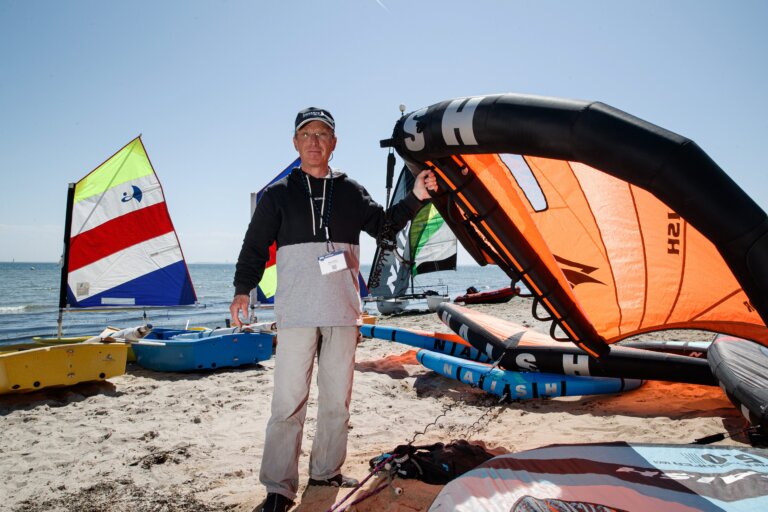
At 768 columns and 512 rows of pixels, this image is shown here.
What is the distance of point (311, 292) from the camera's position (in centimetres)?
296

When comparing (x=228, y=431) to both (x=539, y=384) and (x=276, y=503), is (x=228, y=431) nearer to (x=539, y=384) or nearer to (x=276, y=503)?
(x=276, y=503)

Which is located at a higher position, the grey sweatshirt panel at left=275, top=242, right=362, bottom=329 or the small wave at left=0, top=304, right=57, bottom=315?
the grey sweatshirt panel at left=275, top=242, right=362, bottom=329

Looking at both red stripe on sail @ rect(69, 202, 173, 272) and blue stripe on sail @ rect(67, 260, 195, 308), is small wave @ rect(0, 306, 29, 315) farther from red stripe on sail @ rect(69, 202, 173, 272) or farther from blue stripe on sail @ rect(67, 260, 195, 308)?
red stripe on sail @ rect(69, 202, 173, 272)

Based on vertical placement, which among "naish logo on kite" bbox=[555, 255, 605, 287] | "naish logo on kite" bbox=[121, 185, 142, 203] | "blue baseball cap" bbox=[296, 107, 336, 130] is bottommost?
"naish logo on kite" bbox=[555, 255, 605, 287]

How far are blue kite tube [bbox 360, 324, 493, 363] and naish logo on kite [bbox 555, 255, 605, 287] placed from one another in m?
2.43

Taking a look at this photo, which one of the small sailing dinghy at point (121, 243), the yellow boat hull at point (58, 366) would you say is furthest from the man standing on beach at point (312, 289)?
the small sailing dinghy at point (121, 243)

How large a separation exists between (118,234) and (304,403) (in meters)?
8.58

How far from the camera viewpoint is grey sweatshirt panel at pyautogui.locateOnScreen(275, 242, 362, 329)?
293cm

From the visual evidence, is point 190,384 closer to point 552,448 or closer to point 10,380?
point 10,380

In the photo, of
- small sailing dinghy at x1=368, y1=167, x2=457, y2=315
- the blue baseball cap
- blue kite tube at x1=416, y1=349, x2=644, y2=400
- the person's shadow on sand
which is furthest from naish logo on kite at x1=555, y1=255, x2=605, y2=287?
small sailing dinghy at x1=368, y1=167, x2=457, y2=315

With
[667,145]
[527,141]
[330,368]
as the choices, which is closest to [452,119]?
[527,141]

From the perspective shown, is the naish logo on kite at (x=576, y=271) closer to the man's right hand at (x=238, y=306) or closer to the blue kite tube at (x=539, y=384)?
the blue kite tube at (x=539, y=384)

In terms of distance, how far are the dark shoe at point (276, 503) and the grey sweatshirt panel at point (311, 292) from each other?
987 millimetres

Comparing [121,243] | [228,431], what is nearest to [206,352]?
[228,431]
